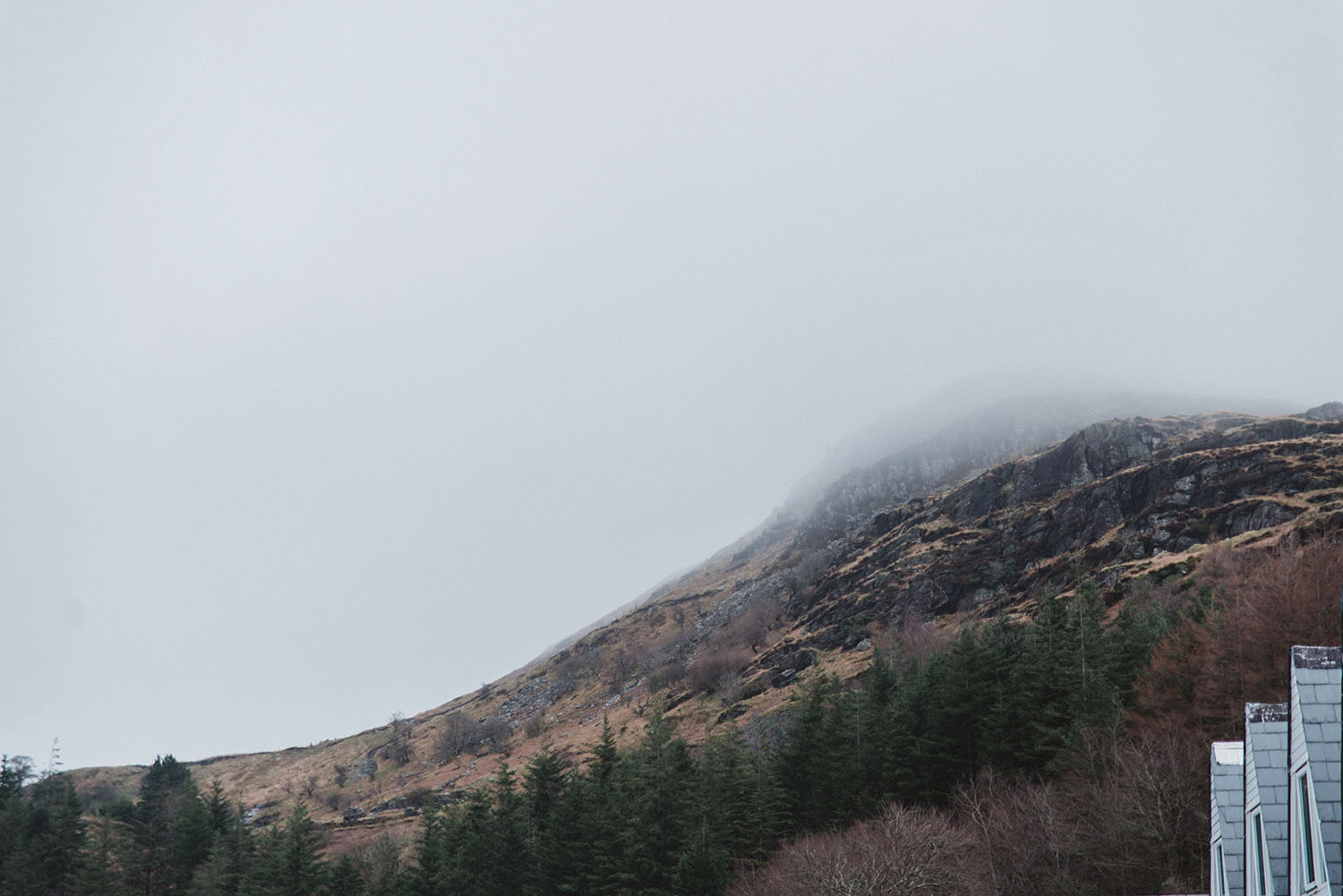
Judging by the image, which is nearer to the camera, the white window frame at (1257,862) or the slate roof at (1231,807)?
the white window frame at (1257,862)

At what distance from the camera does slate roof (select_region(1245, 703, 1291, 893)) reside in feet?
50.5

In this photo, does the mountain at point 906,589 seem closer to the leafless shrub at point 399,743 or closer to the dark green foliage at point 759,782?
the leafless shrub at point 399,743

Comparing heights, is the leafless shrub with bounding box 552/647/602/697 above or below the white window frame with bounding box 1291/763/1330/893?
below

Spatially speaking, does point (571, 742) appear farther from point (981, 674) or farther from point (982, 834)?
point (982, 834)

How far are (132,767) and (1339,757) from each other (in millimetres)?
236788

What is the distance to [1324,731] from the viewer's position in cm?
1350

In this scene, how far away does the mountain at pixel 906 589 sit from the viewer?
4604 inches

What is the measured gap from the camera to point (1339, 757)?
13062 millimetres

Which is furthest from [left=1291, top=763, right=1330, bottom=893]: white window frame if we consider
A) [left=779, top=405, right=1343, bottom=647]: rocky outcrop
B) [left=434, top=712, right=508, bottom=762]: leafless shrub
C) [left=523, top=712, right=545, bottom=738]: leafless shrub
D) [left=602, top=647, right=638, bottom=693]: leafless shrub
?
[left=602, top=647, right=638, bottom=693]: leafless shrub

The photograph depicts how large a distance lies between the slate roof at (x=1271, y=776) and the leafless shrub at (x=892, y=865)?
16.7 metres

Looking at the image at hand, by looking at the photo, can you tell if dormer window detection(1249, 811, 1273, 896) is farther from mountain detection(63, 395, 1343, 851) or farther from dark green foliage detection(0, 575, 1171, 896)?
mountain detection(63, 395, 1343, 851)

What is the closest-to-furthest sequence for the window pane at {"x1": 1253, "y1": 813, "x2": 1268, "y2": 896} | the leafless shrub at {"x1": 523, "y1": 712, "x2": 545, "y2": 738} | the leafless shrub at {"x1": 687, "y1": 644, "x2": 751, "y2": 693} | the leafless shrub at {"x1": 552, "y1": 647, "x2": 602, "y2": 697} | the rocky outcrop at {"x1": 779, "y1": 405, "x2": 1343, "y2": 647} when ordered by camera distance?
the window pane at {"x1": 1253, "y1": 813, "x2": 1268, "y2": 896}, the rocky outcrop at {"x1": 779, "y1": 405, "x2": 1343, "y2": 647}, the leafless shrub at {"x1": 687, "y1": 644, "x2": 751, "y2": 693}, the leafless shrub at {"x1": 523, "y1": 712, "x2": 545, "y2": 738}, the leafless shrub at {"x1": 552, "y1": 647, "x2": 602, "y2": 697}

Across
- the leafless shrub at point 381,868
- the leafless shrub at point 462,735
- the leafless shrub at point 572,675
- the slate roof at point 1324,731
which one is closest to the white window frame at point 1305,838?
the slate roof at point 1324,731

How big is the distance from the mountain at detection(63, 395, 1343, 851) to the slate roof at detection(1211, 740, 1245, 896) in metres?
79.0
